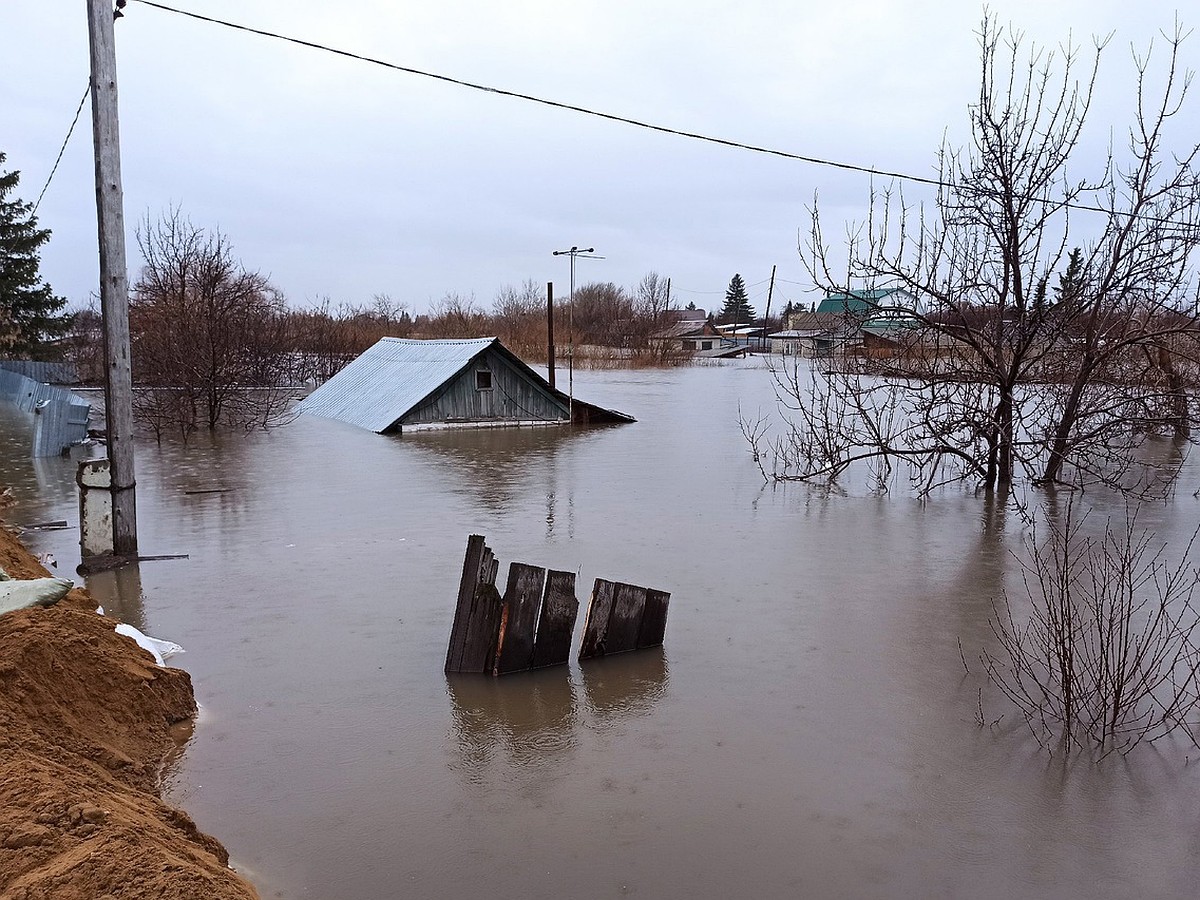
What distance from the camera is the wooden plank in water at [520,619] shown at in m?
6.66

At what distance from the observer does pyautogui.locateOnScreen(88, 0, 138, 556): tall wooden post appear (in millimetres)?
9273

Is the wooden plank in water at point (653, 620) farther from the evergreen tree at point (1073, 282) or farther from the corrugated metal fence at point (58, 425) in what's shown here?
the corrugated metal fence at point (58, 425)

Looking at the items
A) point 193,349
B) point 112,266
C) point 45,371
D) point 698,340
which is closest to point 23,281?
point 45,371

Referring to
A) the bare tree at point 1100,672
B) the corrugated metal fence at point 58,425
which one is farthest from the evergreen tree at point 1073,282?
the corrugated metal fence at point 58,425

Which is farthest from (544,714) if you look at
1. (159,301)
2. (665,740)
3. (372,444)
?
(159,301)

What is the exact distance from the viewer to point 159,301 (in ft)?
105

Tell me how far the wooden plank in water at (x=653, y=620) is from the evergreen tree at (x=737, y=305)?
136 meters

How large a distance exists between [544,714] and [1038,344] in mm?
11683

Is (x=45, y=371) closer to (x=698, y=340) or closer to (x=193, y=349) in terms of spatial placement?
(x=193, y=349)

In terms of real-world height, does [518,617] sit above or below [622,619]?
above

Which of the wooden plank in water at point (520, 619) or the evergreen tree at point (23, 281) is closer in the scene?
the wooden plank in water at point (520, 619)

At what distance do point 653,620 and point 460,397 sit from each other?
18722 mm

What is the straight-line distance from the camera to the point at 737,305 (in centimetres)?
14362

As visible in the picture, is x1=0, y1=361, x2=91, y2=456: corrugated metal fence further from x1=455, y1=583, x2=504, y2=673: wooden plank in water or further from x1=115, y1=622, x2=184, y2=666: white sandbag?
x1=455, y1=583, x2=504, y2=673: wooden plank in water
